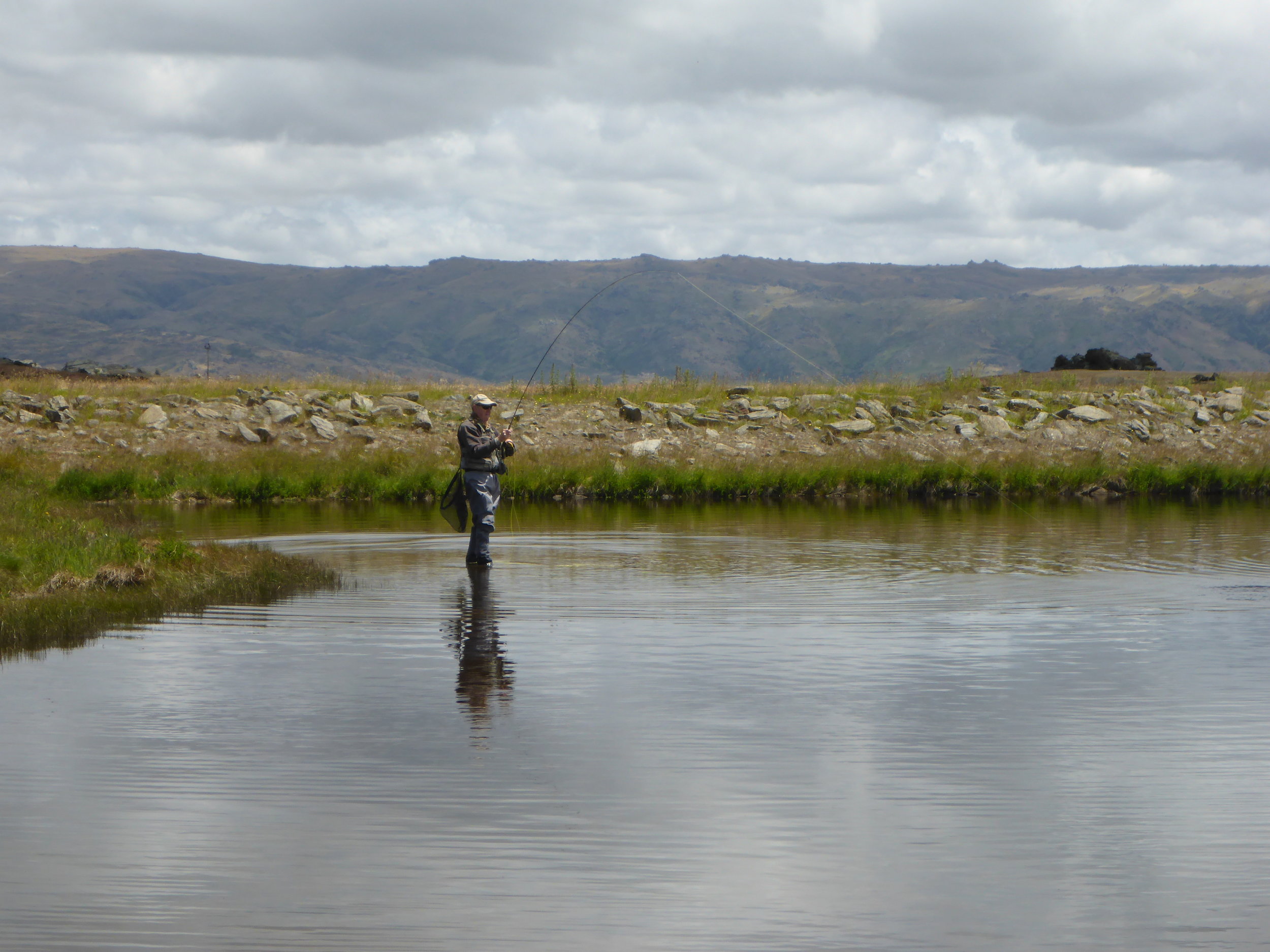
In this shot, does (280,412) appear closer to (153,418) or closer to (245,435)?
(245,435)

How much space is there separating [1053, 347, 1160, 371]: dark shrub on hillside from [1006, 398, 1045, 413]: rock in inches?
450

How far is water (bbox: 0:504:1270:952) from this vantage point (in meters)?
5.40

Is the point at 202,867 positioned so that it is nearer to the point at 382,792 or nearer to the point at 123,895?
the point at 123,895

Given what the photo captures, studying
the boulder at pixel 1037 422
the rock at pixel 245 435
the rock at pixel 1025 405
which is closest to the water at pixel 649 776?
the rock at pixel 245 435

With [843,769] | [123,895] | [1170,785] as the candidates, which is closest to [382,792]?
[123,895]

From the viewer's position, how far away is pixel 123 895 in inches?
220

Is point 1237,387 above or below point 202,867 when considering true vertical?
above

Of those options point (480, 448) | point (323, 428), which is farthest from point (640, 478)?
point (480, 448)

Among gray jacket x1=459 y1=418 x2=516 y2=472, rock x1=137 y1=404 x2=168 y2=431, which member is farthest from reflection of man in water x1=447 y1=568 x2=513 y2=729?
rock x1=137 y1=404 x2=168 y2=431

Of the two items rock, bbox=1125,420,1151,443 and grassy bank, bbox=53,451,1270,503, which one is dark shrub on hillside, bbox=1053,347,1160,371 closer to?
rock, bbox=1125,420,1151,443

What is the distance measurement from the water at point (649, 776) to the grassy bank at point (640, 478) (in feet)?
61.9

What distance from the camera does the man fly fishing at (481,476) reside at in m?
16.8

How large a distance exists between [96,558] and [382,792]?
8.43 m

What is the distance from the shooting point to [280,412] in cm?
4003
